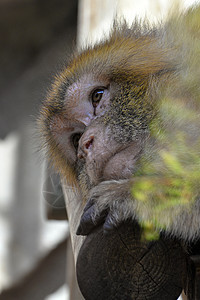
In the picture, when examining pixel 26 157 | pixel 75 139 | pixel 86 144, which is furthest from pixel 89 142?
pixel 26 157

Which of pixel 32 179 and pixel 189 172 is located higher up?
pixel 189 172

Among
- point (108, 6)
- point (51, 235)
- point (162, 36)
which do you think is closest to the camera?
point (162, 36)

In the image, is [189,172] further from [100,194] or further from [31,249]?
[31,249]

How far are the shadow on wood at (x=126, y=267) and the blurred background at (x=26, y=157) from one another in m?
3.99

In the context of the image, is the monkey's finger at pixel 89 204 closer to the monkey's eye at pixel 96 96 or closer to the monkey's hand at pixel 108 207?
the monkey's hand at pixel 108 207

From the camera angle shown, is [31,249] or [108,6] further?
[31,249]

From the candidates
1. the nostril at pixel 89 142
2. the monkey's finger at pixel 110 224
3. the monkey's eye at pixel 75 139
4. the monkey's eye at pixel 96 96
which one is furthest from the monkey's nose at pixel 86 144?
the monkey's finger at pixel 110 224

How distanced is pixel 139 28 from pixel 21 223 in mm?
4392

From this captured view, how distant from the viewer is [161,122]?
1726 mm

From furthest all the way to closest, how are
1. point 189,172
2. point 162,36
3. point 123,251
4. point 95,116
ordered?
point 162,36
point 95,116
point 189,172
point 123,251

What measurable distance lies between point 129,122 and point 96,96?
1.09ft

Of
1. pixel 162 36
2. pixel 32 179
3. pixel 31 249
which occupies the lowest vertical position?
pixel 31 249

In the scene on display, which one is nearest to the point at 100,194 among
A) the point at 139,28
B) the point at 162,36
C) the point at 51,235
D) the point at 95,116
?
the point at 95,116

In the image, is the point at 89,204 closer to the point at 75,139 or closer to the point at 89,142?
the point at 89,142
